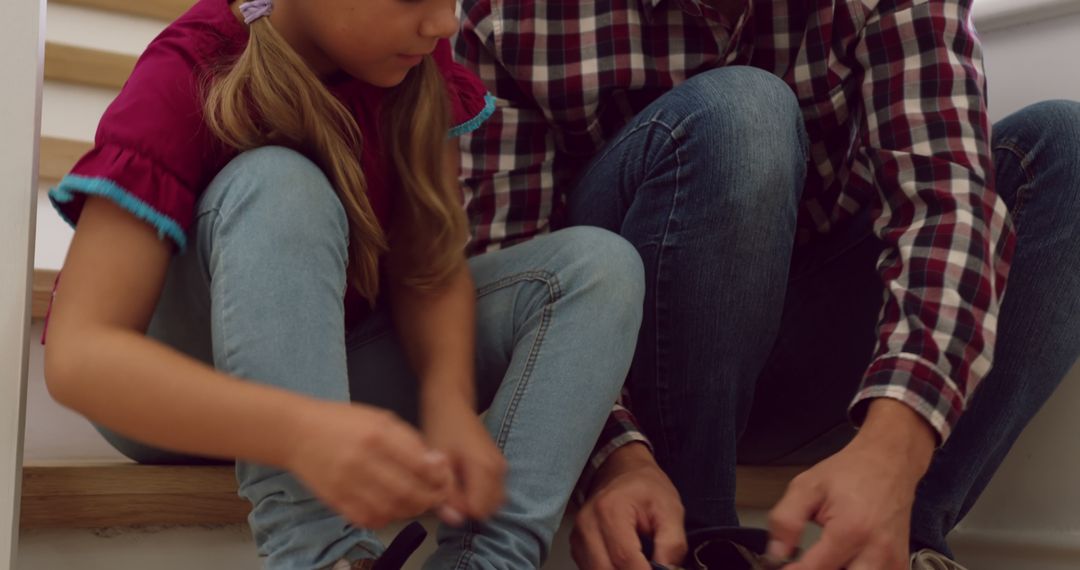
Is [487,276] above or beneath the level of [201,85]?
beneath

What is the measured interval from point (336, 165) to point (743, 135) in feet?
0.98

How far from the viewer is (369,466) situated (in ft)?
1.60

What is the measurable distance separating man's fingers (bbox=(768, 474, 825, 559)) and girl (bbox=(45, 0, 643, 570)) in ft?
0.41

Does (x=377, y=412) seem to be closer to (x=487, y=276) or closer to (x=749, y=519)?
(x=487, y=276)

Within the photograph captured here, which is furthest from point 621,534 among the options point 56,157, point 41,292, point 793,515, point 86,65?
point 86,65

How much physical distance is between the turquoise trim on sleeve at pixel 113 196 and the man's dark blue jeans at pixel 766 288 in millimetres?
363

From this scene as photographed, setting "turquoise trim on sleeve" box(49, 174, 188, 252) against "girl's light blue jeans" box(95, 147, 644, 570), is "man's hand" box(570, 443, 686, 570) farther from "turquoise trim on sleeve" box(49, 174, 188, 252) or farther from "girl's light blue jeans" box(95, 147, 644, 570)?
"turquoise trim on sleeve" box(49, 174, 188, 252)

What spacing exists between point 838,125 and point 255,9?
498 mm

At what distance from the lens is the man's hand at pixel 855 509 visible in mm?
637

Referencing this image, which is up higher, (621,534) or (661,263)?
(661,263)

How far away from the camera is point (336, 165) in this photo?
67cm

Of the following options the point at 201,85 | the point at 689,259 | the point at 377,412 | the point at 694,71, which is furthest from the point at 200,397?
the point at 694,71

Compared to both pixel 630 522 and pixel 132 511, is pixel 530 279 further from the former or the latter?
pixel 132 511

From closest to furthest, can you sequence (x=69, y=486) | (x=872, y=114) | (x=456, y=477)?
(x=456, y=477) < (x=69, y=486) < (x=872, y=114)
